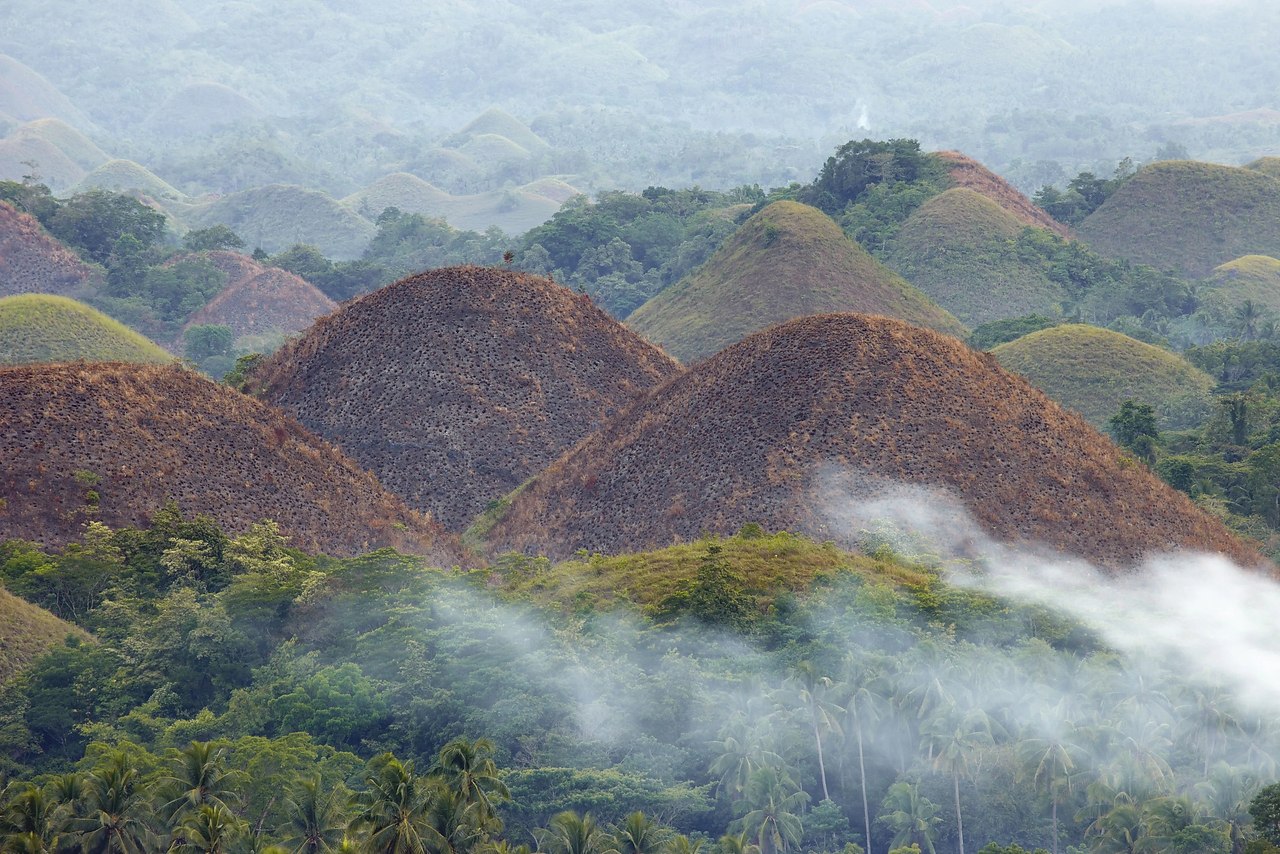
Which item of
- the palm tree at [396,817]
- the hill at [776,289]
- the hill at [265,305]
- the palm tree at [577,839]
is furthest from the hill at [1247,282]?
the palm tree at [396,817]

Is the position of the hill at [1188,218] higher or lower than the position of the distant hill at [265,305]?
higher

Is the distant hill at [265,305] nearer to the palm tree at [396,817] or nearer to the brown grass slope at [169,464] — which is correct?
the brown grass slope at [169,464]

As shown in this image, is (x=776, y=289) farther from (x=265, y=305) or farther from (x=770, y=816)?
(x=770, y=816)

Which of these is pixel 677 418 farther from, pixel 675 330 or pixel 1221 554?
pixel 675 330

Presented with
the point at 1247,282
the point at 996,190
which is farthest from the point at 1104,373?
the point at 996,190

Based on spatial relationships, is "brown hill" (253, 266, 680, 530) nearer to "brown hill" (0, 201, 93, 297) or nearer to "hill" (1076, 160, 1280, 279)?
"brown hill" (0, 201, 93, 297)
